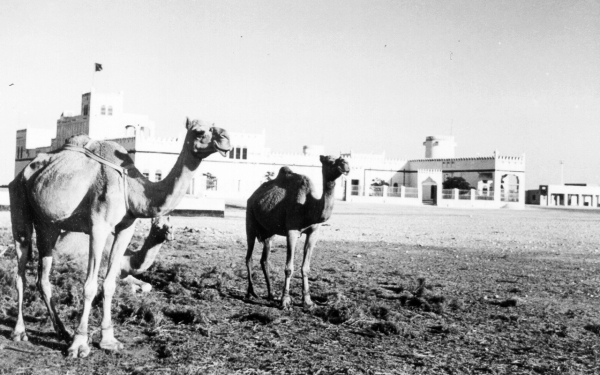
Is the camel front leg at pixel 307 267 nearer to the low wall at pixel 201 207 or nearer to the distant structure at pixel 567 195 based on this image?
the low wall at pixel 201 207

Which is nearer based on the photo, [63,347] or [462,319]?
[63,347]

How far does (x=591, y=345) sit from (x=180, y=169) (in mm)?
4289

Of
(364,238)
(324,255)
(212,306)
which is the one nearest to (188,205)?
(364,238)

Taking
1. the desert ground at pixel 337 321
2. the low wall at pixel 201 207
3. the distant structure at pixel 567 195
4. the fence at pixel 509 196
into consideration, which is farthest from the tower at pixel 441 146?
the desert ground at pixel 337 321

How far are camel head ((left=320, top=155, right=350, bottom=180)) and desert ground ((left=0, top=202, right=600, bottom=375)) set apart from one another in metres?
1.57

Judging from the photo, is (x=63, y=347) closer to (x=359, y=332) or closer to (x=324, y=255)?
(x=359, y=332)

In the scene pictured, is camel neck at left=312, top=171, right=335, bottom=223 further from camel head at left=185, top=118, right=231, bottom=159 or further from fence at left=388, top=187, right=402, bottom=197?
fence at left=388, top=187, right=402, bottom=197

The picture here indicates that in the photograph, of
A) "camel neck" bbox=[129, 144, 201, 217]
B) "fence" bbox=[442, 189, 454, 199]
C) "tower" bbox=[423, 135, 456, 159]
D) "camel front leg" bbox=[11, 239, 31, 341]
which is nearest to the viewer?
"camel neck" bbox=[129, 144, 201, 217]

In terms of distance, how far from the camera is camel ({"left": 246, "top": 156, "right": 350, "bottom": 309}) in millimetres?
7410

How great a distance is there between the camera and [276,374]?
4828 mm

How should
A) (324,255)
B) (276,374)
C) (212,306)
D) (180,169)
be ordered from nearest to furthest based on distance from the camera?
(276,374) < (180,169) < (212,306) < (324,255)

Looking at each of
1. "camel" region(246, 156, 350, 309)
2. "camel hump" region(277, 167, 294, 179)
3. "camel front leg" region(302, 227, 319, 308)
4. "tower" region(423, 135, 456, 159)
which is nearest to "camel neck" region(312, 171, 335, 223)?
"camel" region(246, 156, 350, 309)

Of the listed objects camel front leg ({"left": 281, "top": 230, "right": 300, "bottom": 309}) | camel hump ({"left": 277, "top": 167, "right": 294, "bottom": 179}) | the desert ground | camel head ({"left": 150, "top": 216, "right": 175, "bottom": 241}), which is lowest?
the desert ground

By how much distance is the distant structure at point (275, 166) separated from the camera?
60438 mm
